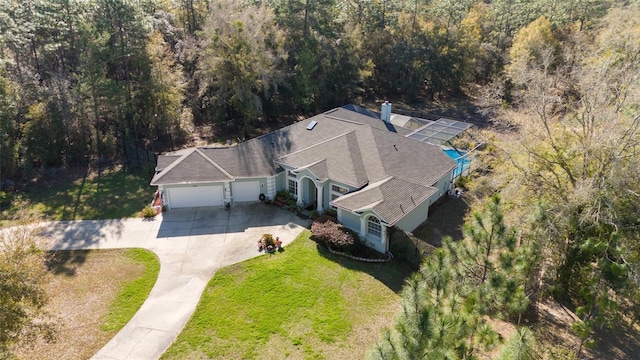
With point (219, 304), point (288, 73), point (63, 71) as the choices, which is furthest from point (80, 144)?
point (219, 304)

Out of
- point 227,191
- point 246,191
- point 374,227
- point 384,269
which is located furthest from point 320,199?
point 384,269

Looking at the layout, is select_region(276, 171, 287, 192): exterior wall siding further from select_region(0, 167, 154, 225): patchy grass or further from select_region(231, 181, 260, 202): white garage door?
select_region(0, 167, 154, 225): patchy grass

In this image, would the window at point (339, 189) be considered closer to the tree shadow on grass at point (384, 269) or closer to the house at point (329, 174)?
the house at point (329, 174)

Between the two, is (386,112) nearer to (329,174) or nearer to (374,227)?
(329,174)

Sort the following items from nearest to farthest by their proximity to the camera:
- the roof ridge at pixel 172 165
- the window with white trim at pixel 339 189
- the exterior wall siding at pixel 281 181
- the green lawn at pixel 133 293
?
the green lawn at pixel 133 293, the window with white trim at pixel 339 189, the roof ridge at pixel 172 165, the exterior wall siding at pixel 281 181

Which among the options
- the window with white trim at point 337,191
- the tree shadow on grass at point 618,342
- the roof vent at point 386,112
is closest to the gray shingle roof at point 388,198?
the window with white trim at point 337,191

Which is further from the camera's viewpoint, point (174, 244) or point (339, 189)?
point (339, 189)

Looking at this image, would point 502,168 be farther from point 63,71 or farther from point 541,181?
point 63,71
